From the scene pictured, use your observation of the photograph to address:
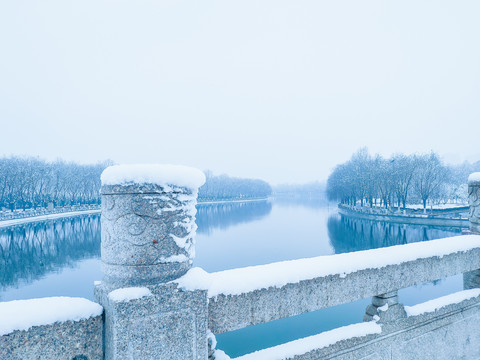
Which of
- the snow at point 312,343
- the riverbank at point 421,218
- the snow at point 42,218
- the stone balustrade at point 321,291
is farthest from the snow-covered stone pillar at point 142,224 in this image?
the snow at point 42,218

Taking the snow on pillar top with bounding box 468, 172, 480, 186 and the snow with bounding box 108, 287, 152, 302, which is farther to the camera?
the snow on pillar top with bounding box 468, 172, 480, 186

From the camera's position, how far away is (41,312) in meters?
2.07

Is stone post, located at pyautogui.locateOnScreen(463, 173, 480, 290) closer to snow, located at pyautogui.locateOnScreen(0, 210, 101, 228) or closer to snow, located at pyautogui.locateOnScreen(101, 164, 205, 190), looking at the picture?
snow, located at pyautogui.locateOnScreen(101, 164, 205, 190)

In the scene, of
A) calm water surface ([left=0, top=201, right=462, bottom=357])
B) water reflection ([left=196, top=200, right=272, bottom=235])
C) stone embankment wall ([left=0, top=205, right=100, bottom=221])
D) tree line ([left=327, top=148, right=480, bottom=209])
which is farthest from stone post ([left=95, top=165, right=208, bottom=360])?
stone embankment wall ([left=0, top=205, right=100, bottom=221])

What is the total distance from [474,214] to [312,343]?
4062mm

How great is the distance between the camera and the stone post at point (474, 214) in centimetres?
503

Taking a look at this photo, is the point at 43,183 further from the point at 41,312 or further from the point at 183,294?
the point at 183,294

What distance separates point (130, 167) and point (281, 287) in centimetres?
188

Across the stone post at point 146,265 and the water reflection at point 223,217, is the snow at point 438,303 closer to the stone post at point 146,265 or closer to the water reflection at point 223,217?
the stone post at point 146,265

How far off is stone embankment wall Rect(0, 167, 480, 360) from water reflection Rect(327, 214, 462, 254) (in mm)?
22853

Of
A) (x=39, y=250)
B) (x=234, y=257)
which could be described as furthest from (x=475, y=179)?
(x=39, y=250)

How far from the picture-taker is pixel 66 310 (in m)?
2.17

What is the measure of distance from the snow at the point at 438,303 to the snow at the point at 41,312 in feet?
12.8

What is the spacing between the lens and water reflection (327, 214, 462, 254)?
27.6 m
